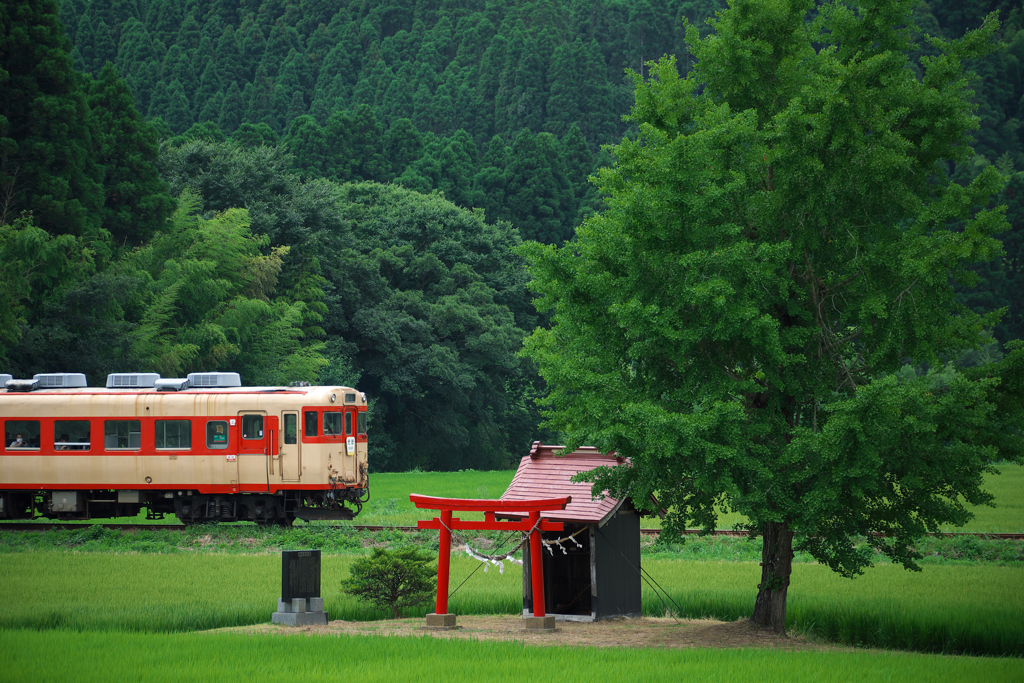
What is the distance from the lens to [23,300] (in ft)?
118

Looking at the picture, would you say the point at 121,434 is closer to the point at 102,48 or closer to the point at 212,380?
the point at 212,380

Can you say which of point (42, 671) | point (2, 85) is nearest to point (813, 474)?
point (42, 671)

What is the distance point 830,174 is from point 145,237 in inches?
1396

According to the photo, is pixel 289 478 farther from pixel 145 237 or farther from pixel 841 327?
pixel 145 237

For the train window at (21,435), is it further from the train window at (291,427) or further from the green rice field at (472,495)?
the green rice field at (472,495)

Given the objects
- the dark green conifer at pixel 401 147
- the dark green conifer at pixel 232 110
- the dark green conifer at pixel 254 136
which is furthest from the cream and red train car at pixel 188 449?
the dark green conifer at pixel 232 110

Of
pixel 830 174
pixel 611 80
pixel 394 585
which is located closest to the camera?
pixel 830 174

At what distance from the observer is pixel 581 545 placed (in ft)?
51.0

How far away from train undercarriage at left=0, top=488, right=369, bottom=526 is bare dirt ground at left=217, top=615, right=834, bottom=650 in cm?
965

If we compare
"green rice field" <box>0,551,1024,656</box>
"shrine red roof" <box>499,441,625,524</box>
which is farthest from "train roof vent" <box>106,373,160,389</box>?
"shrine red roof" <box>499,441,625,524</box>

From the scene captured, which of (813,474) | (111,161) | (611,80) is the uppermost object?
(611,80)

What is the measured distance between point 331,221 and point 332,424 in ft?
99.2

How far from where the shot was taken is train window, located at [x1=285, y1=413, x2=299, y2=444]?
992 inches

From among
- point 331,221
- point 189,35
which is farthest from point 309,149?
point 189,35
